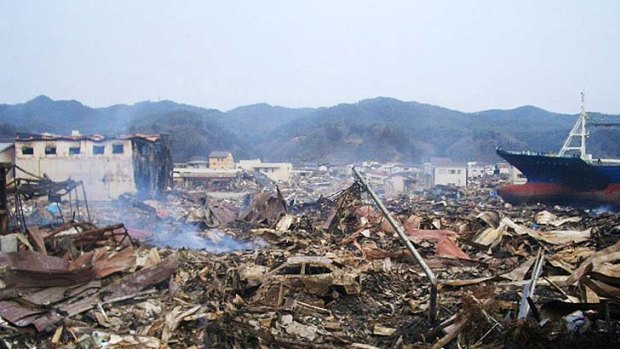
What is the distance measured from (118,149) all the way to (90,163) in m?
2.16

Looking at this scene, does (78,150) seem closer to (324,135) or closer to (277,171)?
(277,171)

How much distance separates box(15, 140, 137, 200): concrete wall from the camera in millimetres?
31969

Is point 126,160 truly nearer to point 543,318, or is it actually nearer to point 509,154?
point 509,154

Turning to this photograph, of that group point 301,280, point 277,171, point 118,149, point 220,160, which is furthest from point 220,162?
point 301,280

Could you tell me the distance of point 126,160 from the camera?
3200cm

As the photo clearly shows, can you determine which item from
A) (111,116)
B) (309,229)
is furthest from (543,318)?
A: (111,116)

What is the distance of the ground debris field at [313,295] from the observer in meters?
5.55

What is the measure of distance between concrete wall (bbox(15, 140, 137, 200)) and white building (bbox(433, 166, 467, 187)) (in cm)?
3147

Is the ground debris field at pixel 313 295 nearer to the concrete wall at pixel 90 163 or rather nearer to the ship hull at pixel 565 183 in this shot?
the ship hull at pixel 565 183

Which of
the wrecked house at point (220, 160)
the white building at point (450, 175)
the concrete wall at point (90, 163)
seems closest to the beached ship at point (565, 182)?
the white building at point (450, 175)

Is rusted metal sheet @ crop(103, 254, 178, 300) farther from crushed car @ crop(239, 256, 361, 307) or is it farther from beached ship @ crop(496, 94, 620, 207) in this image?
beached ship @ crop(496, 94, 620, 207)

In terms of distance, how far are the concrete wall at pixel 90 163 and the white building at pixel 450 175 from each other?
1239 inches

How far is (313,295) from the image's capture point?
25.3ft

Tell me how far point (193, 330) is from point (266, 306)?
1161 millimetres
